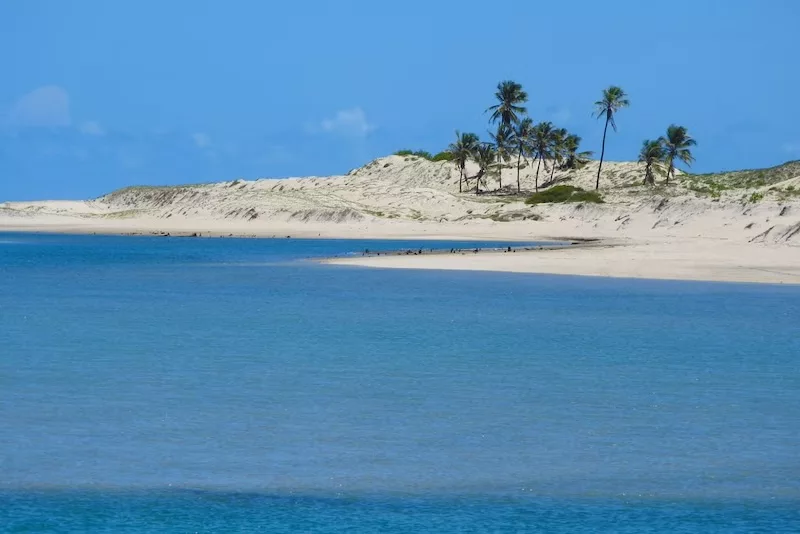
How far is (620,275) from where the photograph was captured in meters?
45.1

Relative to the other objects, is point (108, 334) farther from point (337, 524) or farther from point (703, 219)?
point (703, 219)

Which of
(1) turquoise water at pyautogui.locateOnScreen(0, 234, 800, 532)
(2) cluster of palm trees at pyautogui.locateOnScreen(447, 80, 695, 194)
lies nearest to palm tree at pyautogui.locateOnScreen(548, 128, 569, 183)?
(2) cluster of palm trees at pyautogui.locateOnScreen(447, 80, 695, 194)

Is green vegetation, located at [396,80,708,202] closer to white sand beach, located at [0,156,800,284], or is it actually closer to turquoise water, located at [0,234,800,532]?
white sand beach, located at [0,156,800,284]

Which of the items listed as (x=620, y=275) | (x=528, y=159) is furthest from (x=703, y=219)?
(x=528, y=159)

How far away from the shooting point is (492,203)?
10938 cm

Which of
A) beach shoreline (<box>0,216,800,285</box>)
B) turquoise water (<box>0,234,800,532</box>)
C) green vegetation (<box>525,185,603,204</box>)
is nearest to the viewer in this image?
turquoise water (<box>0,234,800,532</box>)

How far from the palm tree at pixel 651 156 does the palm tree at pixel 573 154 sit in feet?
39.0

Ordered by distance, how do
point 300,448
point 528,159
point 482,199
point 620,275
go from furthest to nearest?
1. point 528,159
2. point 482,199
3. point 620,275
4. point 300,448

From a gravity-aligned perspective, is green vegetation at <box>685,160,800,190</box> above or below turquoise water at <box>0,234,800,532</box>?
above

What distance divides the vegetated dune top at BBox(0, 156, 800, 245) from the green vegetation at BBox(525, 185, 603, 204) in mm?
1202

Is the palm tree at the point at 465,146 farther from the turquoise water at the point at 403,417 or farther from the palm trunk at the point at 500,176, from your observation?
the turquoise water at the point at 403,417

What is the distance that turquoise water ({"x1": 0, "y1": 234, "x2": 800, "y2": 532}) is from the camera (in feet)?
39.6

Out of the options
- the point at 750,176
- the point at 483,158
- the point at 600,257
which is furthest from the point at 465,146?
the point at 600,257

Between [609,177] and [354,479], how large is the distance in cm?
11969
